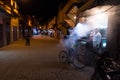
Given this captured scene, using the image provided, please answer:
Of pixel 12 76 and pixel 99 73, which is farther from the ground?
pixel 99 73

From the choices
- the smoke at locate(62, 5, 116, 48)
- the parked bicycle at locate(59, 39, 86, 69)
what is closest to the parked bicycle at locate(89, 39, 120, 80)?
the smoke at locate(62, 5, 116, 48)

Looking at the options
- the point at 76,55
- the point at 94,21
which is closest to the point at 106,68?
the point at 76,55

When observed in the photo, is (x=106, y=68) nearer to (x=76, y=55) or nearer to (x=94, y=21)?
(x=76, y=55)

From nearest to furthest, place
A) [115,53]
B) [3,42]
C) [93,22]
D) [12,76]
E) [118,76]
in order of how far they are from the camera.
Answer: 1. [118,76]
2. [12,76]
3. [115,53]
4. [93,22]
5. [3,42]

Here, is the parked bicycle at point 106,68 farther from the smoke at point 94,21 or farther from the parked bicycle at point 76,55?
the parked bicycle at point 76,55

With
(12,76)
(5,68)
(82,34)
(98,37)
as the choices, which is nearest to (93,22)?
(82,34)

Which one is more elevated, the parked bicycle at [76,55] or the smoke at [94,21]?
the smoke at [94,21]

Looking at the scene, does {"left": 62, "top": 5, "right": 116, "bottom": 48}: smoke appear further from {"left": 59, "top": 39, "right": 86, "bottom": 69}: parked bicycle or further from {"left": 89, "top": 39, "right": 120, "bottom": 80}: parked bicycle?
{"left": 89, "top": 39, "right": 120, "bottom": 80}: parked bicycle

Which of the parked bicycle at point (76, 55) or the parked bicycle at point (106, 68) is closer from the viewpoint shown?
the parked bicycle at point (106, 68)

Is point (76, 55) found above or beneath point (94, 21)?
beneath

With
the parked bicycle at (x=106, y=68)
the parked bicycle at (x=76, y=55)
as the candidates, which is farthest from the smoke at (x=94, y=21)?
the parked bicycle at (x=106, y=68)

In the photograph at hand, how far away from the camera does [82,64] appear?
15281mm

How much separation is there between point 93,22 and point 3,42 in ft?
45.0

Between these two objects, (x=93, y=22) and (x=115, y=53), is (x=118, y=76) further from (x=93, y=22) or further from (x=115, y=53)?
(x=93, y=22)
